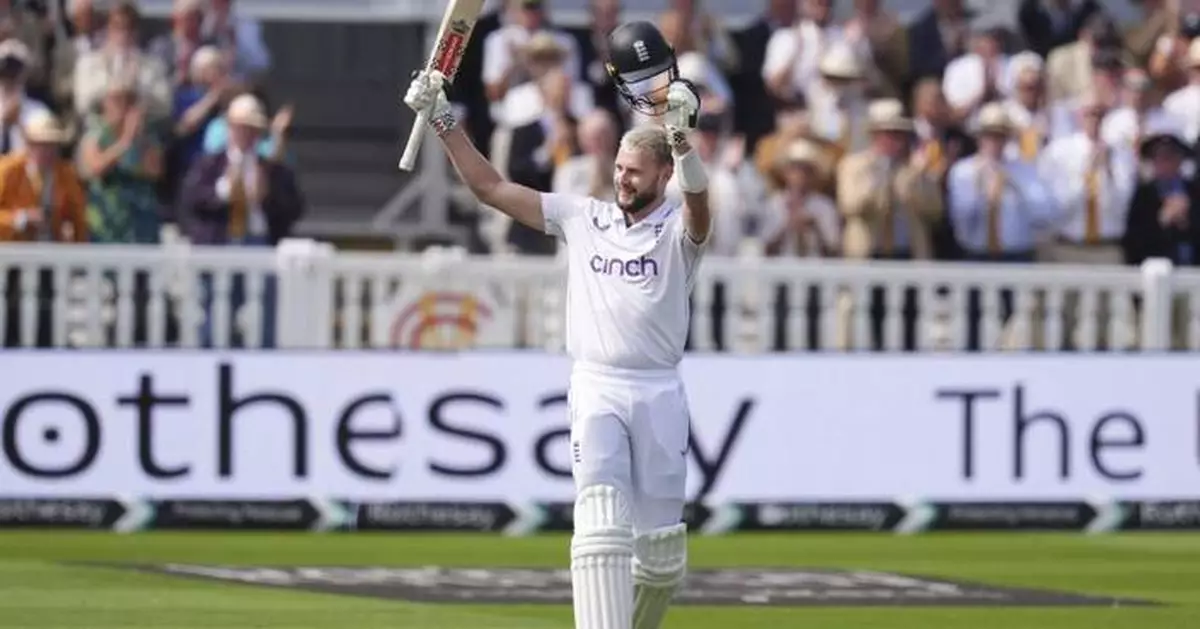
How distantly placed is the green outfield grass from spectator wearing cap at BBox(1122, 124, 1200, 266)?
267 centimetres

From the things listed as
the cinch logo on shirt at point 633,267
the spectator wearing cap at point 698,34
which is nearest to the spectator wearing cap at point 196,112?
the spectator wearing cap at point 698,34

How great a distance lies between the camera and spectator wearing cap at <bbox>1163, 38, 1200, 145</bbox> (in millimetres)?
20609

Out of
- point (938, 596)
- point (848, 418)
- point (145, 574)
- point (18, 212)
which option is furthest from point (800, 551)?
point (18, 212)

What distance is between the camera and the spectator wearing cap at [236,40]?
793 inches

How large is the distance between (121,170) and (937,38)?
6062 millimetres

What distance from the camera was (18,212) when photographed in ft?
58.6

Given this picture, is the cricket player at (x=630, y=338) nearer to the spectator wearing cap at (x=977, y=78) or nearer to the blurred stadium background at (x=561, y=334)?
the blurred stadium background at (x=561, y=334)

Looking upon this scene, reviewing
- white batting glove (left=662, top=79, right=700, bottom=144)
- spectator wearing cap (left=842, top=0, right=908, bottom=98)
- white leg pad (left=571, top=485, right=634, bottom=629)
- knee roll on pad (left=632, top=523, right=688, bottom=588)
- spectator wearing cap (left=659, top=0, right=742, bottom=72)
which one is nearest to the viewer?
white batting glove (left=662, top=79, right=700, bottom=144)

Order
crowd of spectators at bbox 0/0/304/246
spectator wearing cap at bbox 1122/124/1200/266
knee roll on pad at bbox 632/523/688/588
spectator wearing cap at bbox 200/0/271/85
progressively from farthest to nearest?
spectator wearing cap at bbox 200/0/271/85
spectator wearing cap at bbox 1122/124/1200/266
crowd of spectators at bbox 0/0/304/246
knee roll on pad at bbox 632/523/688/588

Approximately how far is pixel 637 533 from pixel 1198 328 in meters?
9.17

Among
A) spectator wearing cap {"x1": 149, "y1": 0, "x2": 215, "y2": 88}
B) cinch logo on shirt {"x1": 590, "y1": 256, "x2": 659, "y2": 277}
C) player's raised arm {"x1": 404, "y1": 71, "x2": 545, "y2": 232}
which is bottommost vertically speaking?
cinch logo on shirt {"x1": 590, "y1": 256, "x2": 659, "y2": 277}

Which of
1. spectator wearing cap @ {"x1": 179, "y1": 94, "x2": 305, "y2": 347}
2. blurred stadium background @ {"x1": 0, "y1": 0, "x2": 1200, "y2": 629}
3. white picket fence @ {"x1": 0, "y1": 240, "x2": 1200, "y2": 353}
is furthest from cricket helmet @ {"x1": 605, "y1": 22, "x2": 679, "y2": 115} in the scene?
spectator wearing cap @ {"x1": 179, "y1": 94, "x2": 305, "y2": 347}

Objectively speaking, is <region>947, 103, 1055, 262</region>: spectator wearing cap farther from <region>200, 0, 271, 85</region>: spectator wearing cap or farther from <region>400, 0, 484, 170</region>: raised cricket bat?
<region>400, 0, 484, 170</region>: raised cricket bat

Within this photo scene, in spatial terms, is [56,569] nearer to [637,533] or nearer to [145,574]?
[145,574]
